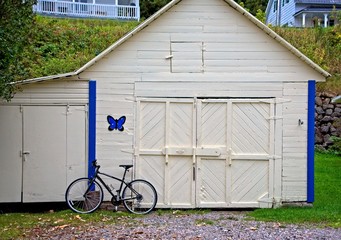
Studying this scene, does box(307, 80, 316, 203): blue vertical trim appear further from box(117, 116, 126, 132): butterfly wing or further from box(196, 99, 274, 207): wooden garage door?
box(117, 116, 126, 132): butterfly wing

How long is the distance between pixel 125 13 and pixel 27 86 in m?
21.6

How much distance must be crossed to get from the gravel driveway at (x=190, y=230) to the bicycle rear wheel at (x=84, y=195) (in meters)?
1.05

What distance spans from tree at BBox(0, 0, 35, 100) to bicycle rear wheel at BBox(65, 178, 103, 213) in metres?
2.17

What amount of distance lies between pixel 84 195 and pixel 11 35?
3280mm

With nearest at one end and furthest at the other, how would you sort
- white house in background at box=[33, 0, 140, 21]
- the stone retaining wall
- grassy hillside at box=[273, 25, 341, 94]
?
1. the stone retaining wall
2. grassy hillside at box=[273, 25, 341, 94]
3. white house in background at box=[33, 0, 140, 21]

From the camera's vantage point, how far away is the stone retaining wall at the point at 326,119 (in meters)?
18.9

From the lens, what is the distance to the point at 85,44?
2191cm

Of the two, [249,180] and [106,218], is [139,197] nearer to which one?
[106,218]

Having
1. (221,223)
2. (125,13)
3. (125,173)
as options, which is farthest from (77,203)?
(125,13)

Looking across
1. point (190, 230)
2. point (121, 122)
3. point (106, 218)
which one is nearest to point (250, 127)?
point (121, 122)

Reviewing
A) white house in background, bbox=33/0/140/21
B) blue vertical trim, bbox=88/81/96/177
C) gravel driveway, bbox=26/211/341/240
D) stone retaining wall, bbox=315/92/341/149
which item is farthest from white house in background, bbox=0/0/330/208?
white house in background, bbox=33/0/140/21

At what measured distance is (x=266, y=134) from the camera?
1066cm

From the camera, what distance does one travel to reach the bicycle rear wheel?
1034 cm

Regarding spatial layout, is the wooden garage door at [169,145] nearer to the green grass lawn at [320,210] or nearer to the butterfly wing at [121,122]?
the butterfly wing at [121,122]
